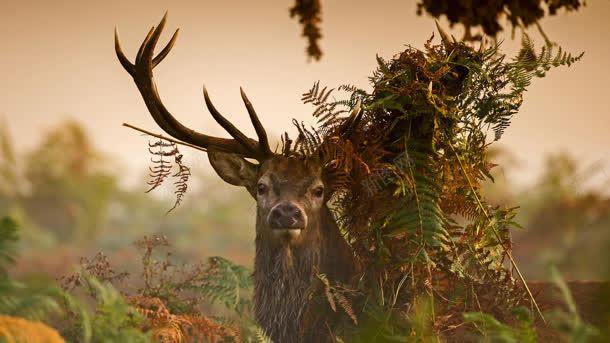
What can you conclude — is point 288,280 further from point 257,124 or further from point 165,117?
point 165,117

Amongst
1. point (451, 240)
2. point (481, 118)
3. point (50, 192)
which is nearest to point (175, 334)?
point (451, 240)

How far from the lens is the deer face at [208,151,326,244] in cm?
487

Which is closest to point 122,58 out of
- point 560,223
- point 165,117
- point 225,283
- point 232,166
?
point 165,117

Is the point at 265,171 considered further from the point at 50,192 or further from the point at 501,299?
the point at 50,192

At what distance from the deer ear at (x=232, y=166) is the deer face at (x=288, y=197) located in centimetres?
13

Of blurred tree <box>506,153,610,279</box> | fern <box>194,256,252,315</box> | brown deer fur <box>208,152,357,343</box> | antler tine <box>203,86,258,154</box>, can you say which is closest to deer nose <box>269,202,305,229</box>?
brown deer fur <box>208,152,357,343</box>

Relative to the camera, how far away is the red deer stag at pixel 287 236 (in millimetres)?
4980

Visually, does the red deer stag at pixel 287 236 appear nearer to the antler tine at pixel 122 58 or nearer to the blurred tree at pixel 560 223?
the antler tine at pixel 122 58

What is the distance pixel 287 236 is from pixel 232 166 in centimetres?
78

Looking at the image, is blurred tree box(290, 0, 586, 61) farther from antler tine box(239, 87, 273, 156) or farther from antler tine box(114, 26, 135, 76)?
antler tine box(114, 26, 135, 76)

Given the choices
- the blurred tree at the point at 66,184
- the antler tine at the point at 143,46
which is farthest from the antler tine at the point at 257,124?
the blurred tree at the point at 66,184

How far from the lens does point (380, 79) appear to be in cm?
486

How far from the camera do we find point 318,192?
5098 mm

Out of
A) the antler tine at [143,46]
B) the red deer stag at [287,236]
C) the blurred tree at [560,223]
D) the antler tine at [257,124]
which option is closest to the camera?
the red deer stag at [287,236]
